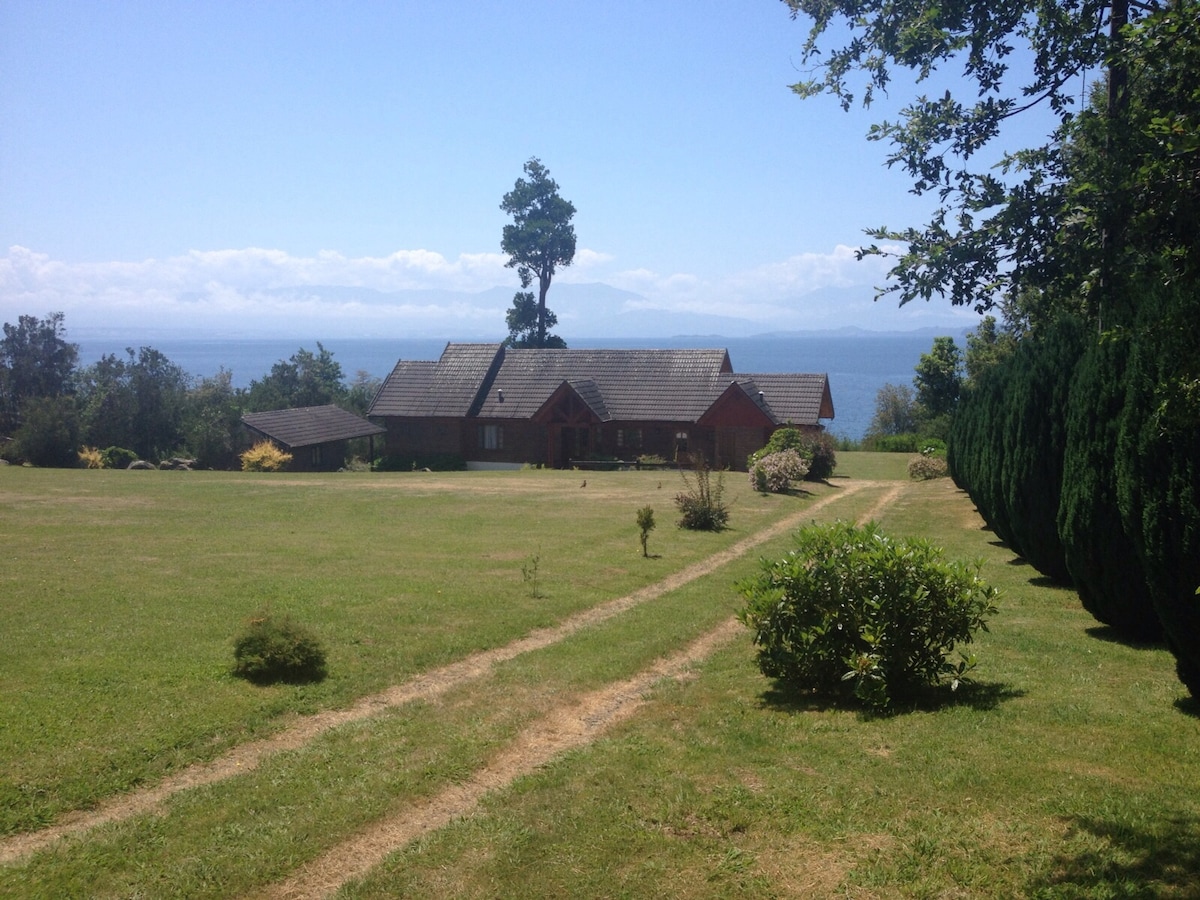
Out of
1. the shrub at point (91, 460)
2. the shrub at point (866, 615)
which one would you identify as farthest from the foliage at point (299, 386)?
the shrub at point (866, 615)

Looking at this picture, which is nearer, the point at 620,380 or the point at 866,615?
the point at 866,615

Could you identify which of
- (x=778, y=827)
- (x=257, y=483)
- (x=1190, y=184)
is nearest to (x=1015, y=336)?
(x=257, y=483)

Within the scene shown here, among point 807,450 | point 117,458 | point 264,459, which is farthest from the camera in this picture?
point 117,458

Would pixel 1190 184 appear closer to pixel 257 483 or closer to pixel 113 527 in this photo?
pixel 113 527

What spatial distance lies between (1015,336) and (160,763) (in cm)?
Result: 3528

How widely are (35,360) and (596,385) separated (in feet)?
137

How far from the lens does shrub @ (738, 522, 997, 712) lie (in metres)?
9.28

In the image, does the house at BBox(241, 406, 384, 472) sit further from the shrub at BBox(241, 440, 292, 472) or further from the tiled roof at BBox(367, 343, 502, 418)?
the tiled roof at BBox(367, 343, 502, 418)

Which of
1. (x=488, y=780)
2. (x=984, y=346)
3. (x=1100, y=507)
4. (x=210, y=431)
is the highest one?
(x=984, y=346)

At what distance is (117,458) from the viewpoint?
54062 millimetres

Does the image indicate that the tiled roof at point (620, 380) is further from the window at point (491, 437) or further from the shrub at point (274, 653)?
the shrub at point (274, 653)

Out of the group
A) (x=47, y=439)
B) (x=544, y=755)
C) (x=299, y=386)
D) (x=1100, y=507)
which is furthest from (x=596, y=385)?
(x=544, y=755)

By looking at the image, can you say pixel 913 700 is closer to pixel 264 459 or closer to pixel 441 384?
pixel 264 459

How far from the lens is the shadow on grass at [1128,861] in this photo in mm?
5375
